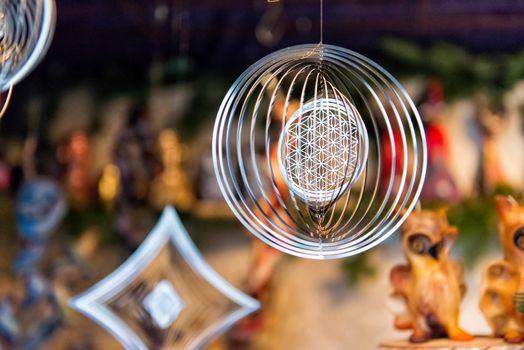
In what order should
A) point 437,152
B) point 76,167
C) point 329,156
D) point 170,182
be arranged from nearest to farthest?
point 329,156
point 437,152
point 170,182
point 76,167

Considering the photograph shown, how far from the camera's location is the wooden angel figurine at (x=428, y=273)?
173cm

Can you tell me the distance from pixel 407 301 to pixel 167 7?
61.4 inches

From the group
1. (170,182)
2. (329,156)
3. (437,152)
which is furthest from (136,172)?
(329,156)

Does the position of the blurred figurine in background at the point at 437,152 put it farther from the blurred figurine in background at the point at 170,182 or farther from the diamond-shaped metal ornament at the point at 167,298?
the diamond-shaped metal ornament at the point at 167,298

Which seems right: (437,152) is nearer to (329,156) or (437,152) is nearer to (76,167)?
(76,167)

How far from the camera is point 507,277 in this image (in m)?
1.70

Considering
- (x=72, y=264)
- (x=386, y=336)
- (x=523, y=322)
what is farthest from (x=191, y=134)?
(x=523, y=322)

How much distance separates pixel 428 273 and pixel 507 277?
0.15m

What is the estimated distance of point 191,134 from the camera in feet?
10.3

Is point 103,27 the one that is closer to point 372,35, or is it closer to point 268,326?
point 372,35

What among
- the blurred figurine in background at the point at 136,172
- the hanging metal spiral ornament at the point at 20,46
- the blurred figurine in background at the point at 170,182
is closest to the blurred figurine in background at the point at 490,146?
the blurred figurine in background at the point at 170,182

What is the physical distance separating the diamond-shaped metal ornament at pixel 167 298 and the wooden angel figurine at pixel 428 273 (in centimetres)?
49

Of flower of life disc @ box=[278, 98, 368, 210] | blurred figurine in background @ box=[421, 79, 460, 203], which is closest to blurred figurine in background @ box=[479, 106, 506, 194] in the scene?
blurred figurine in background @ box=[421, 79, 460, 203]

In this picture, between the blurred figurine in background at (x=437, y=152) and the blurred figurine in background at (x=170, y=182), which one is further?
the blurred figurine in background at (x=170, y=182)
